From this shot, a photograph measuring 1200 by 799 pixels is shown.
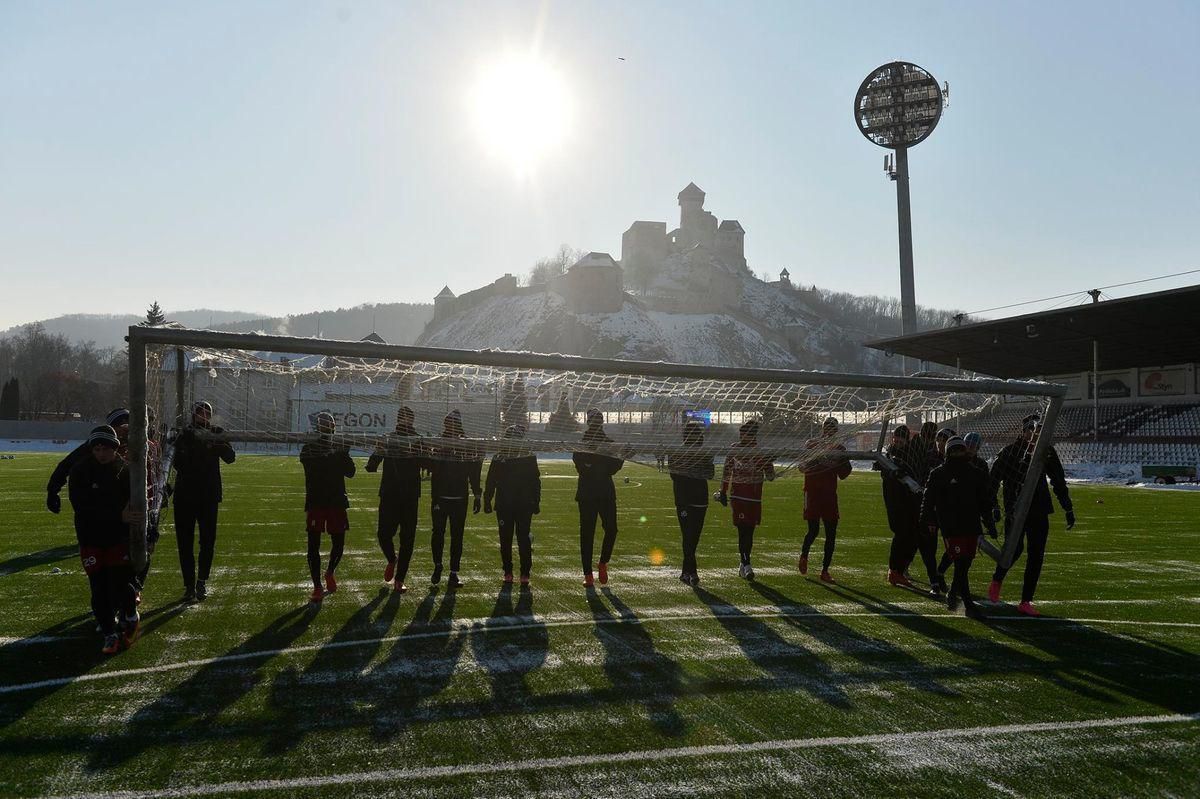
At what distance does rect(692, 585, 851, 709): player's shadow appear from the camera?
5.74 m

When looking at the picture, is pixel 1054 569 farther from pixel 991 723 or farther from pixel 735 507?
pixel 991 723

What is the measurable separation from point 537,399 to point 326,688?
4240 mm

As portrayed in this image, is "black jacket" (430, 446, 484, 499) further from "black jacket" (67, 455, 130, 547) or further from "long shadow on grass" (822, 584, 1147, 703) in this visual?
"long shadow on grass" (822, 584, 1147, 703)

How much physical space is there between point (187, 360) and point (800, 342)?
164 meters

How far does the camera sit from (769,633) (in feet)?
24.1

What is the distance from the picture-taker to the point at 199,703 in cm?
523

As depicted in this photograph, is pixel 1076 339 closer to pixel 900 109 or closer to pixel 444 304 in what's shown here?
pixel 900 109

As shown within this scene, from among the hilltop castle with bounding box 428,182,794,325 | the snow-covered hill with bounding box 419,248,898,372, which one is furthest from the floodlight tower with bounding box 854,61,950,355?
the hilltop castle with bounding box 428,182,794,325

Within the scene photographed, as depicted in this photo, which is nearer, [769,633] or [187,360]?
[769,633]

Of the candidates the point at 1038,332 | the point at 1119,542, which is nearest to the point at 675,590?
the point at 1119,542

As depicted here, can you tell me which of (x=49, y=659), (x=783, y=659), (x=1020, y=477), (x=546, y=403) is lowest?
(x=783, y=659)

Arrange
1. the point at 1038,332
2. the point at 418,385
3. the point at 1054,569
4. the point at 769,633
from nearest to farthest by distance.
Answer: the point at 769,633 → the point at 418,385 → the point at 1054,569 → the point at 1038,332

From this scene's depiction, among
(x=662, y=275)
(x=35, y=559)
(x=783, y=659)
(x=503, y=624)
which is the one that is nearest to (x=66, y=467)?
(x=503, y=624)

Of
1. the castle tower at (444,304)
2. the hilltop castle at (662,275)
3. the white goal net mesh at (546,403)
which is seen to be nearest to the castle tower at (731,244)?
the hilltop castle at (662,275)
